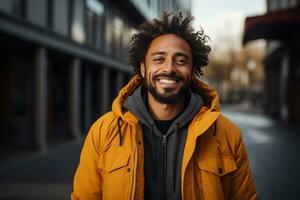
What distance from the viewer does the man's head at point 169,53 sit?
2.60 meters

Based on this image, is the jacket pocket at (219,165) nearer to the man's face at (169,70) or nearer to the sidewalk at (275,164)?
the man's face at (169,70)

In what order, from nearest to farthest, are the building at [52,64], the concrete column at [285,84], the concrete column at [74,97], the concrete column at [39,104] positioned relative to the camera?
the building at [52,64] → the concrete column at [39,104] → the concrete column at [74,97] → the concrete column at [285,84]

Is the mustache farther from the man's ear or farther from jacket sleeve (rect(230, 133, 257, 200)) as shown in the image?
jacket sleeve (rect(230, 133, 257, 200))

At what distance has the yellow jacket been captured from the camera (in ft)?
8.00

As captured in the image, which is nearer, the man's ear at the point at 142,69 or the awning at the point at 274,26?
the man's ear at the point at 142,69

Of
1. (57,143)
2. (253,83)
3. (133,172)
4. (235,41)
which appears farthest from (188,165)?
(253,83)

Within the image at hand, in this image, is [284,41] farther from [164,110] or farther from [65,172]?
[164,110]

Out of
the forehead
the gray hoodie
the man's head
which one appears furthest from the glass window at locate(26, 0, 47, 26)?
the gray hoodie

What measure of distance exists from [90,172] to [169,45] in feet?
3.09

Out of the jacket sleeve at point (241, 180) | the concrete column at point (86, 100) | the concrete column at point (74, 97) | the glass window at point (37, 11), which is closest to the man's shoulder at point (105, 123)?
the jacket sleeve at point (241, 180)

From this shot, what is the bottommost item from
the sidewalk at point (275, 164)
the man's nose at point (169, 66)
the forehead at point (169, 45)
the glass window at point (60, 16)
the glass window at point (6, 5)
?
the sidewalk at point (275, 164)

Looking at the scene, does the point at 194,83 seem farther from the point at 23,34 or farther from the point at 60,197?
the point at 23,34

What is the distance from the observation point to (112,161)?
8.14ft

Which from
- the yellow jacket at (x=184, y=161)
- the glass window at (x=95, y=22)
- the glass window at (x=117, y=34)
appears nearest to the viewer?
the yellow jacket at (x=184, y=161)
